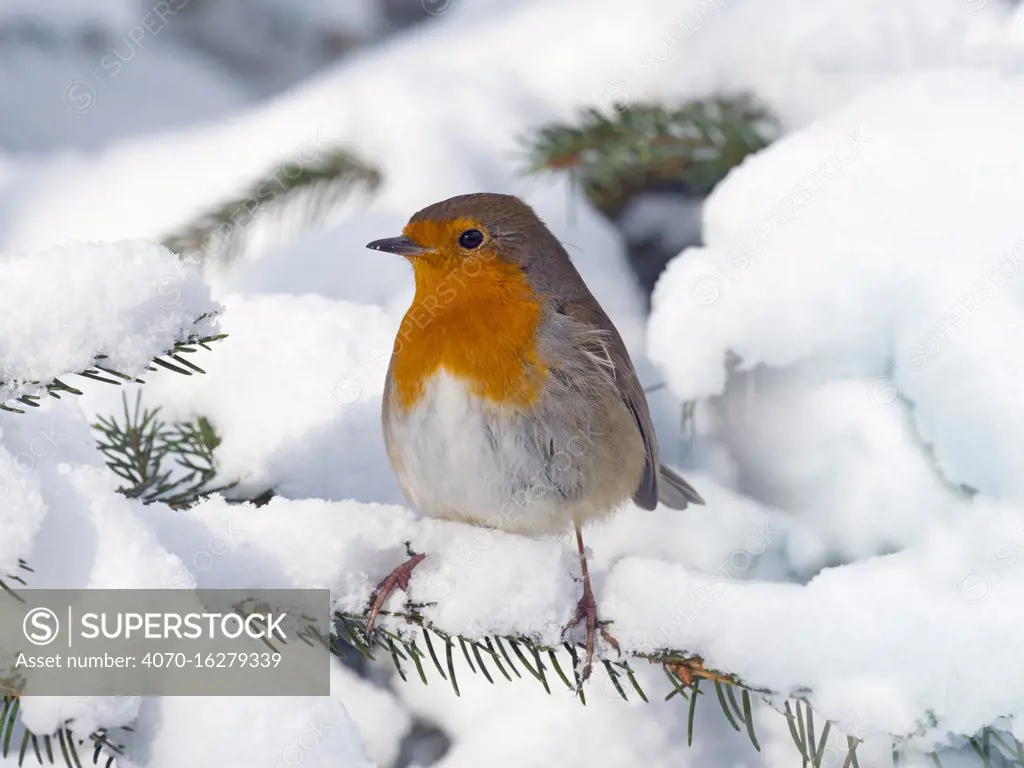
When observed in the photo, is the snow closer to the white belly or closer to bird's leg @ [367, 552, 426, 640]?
bird's leg @ [367, 552, 426, 640]

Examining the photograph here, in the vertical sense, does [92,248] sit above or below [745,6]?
below

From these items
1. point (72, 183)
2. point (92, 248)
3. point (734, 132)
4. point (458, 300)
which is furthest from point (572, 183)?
point (72, 183)

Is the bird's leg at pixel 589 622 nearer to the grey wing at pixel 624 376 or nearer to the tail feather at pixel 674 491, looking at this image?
the grey wing at pixel 624 376

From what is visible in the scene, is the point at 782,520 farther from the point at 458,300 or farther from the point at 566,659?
the point at 458,300

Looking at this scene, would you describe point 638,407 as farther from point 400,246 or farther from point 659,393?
point 400,246

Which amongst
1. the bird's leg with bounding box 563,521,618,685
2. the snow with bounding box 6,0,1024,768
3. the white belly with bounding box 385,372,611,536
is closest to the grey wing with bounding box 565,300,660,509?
the snow with bounding box 6,0,1024,768

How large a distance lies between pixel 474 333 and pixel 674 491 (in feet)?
2.63

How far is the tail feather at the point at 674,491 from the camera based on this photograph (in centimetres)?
242

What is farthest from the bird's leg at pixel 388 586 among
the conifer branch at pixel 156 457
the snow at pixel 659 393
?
the conifer branch at pixel 156 457

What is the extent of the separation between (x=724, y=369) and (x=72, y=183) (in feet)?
9.95

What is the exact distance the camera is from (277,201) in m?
2.96

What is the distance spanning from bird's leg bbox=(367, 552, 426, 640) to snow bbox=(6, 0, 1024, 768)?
3 centimetres

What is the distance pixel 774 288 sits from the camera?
216 cm

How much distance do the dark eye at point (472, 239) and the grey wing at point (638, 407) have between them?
25cm
